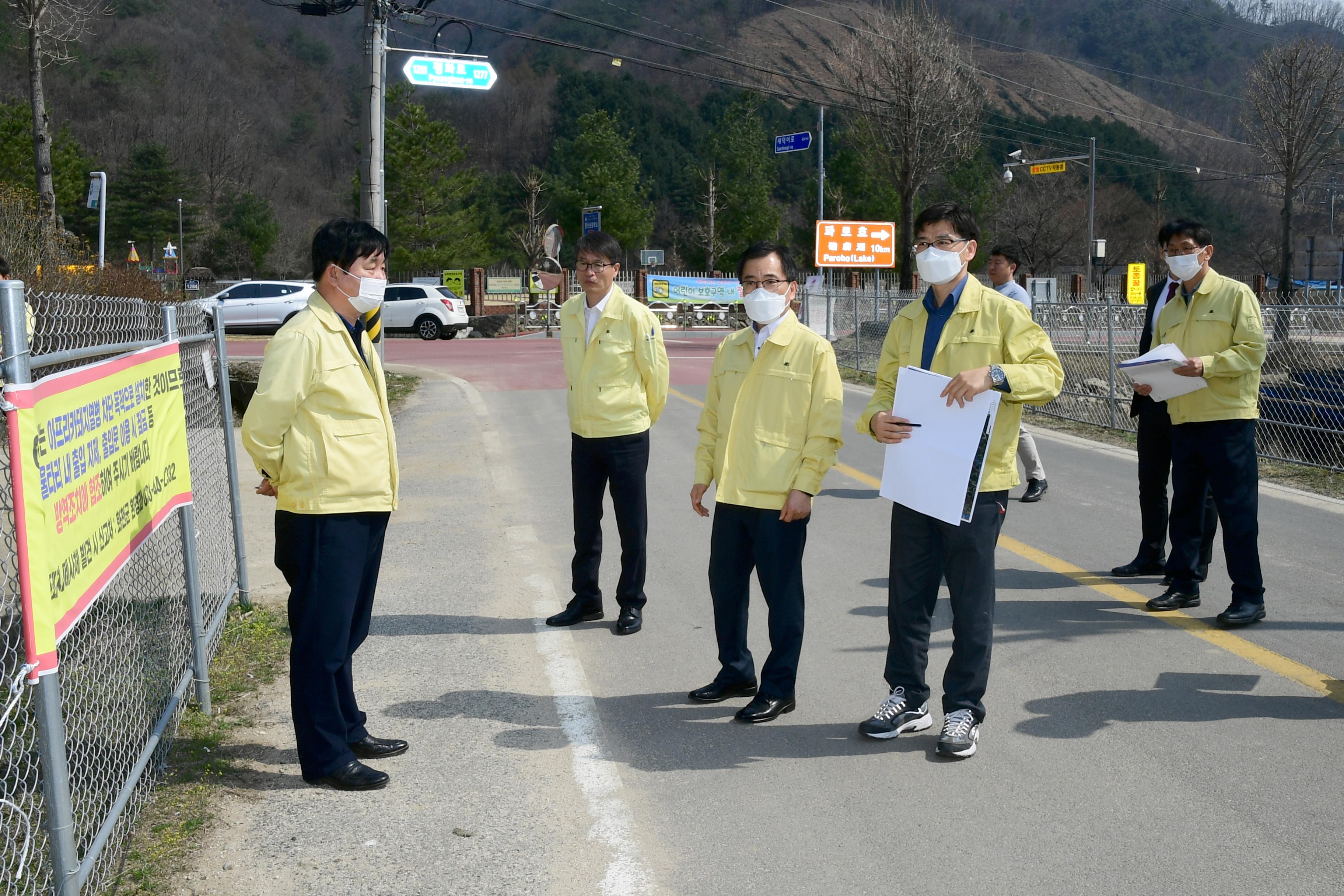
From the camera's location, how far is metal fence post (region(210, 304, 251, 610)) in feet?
19.7

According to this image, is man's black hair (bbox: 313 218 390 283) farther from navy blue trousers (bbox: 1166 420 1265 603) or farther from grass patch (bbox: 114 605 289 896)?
navy blue trousers (bbox: 1166 420 1265 603)

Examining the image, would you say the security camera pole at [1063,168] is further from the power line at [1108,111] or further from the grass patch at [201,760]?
the power line at [1108,111]

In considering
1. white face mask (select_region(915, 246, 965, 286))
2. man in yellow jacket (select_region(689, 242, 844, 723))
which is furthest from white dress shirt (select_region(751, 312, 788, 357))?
white face mask (select_region(915, 246, 965, 286))

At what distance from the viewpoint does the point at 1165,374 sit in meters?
5.89

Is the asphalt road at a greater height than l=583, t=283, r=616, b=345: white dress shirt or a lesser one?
lesser

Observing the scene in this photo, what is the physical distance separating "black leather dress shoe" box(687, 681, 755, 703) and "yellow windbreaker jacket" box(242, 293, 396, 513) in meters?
1.60

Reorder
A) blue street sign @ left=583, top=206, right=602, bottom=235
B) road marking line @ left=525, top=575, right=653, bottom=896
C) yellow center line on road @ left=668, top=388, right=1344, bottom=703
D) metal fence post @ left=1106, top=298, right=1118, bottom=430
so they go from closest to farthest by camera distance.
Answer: road marking line @ left=525, top=575, right=653, bottom=896, yellow center line on road @ left=668, top=388, right=1344, bottom=703, metal fence post @ left=1106, top=298, right=1118, bottom=430, blue street sign @ left=583, top=206, right=602, bottom=235

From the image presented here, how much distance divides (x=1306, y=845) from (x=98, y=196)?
80.5 ft

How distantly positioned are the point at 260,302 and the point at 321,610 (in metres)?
31.7

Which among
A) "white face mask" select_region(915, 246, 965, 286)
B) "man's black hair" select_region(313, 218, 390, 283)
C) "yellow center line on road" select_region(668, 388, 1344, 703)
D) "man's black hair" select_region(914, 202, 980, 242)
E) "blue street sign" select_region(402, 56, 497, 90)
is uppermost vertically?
"blue street sign" select_region(402, 56, 497, 90)

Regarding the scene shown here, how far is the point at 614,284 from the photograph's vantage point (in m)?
5.94

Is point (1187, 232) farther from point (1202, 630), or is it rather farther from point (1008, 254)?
point (1008, 254)

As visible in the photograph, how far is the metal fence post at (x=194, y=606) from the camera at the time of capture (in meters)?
4.65

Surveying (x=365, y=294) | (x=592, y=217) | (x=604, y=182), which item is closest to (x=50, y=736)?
(x=365, y=294)
